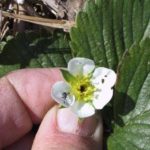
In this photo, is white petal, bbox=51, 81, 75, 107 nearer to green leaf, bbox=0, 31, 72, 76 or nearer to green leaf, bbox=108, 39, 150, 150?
green leaf, bbox=108, 39, 150, 150

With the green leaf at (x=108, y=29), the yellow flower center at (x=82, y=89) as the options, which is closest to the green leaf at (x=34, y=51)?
the green leaf at (x=108, y=29)

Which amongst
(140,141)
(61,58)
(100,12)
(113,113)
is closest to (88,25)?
(100,12)

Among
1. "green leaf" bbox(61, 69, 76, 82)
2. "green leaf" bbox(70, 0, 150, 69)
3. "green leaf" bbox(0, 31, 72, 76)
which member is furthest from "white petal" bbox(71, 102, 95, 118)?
"green leaf" bbox(0, 31, 72, 76)

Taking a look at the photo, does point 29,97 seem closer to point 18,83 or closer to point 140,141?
point 18,83

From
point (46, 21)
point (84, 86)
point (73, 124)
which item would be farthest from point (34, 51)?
point (73, 124)

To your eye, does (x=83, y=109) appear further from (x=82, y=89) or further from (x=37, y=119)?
(x=37, y=119)

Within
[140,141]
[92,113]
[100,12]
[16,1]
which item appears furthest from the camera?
[16,1]

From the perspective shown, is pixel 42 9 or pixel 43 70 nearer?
pixel 43 70
